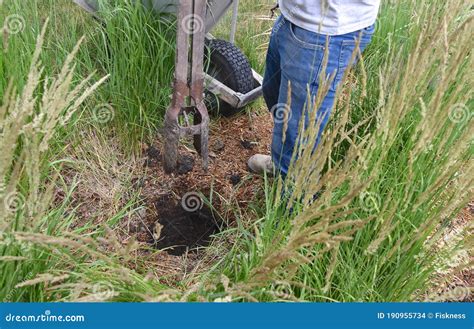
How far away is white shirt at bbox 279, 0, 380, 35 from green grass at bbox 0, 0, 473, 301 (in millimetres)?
190

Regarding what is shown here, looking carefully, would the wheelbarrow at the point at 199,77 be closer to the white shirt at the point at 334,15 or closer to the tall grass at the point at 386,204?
the white shirt at the point at 334,15

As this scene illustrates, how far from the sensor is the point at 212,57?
288cm

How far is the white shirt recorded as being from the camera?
174 cm

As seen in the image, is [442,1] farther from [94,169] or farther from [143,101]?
[94,169]

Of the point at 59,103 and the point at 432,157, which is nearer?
the point at 59,103

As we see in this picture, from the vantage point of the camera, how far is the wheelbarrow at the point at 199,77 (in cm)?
217

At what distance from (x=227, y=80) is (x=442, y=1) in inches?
47.7

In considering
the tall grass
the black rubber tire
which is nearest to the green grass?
the tall grass

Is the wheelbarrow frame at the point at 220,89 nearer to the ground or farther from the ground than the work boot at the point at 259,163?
farther from the ground

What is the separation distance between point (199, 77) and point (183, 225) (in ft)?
2.35

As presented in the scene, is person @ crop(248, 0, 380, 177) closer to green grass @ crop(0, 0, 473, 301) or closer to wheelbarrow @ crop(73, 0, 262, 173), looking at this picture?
green grass @ crop(0, 0, 473, 301)

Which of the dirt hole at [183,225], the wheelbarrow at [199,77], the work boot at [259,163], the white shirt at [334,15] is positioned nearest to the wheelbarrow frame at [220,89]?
the wheelbarrow at [199,77]

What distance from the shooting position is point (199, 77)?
90.3 inches

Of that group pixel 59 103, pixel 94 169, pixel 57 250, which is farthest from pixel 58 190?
pixel 59 103
